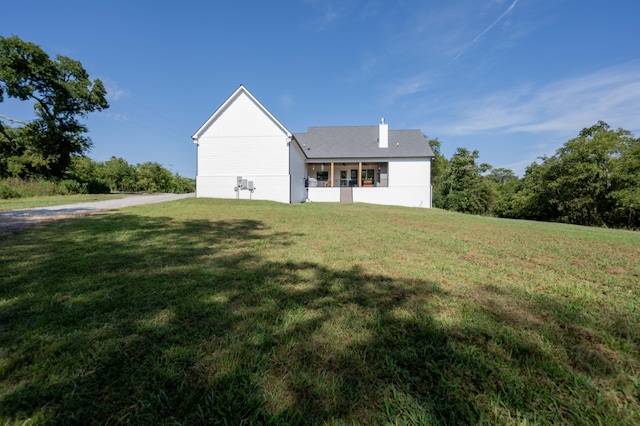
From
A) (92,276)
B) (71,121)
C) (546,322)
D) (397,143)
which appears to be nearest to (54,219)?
(92,276)

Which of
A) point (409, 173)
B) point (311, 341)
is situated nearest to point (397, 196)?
point (409, 173)

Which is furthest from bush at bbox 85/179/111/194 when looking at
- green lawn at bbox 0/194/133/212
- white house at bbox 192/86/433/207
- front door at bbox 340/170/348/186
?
front door at bbox 340/170/348/186

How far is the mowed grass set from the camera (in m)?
1.51

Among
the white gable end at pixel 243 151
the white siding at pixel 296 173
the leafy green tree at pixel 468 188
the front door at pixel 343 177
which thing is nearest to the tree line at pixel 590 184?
the leafy green tree at pixel 468 188

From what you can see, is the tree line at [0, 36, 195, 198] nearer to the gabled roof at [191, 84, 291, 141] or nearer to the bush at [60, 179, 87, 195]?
the bush at [60, 179, 87, 195]

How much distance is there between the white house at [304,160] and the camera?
18.4 metres

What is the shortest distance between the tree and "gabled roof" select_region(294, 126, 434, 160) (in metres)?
22.6

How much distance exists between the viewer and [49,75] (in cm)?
2534

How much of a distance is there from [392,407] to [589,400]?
Answer: 3.97ft

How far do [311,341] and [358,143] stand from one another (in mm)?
26699

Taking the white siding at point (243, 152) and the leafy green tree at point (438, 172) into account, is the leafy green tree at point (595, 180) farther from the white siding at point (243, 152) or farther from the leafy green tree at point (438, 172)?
the white siding at point (243, 152)

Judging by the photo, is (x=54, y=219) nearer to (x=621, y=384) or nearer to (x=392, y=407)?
(x=392, y=407)

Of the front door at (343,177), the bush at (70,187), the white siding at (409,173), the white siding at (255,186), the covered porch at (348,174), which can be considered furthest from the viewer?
the front door at (343,177)

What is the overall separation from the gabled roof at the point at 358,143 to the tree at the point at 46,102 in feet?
74.3
